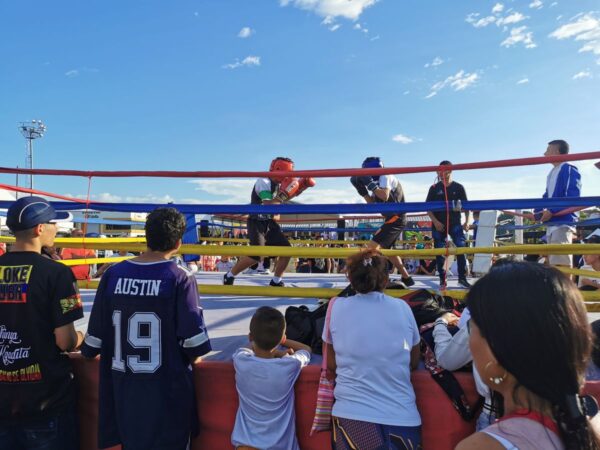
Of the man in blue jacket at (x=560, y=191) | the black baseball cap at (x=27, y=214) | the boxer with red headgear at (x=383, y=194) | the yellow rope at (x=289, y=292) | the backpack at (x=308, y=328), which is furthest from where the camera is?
the boxer with red headgear at (x=383, y=194)

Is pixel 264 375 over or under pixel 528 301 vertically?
under

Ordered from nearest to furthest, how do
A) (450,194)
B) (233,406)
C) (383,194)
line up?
Result: (233,406) → (383,194) → (450,194)

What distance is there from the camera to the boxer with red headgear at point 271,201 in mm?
4133

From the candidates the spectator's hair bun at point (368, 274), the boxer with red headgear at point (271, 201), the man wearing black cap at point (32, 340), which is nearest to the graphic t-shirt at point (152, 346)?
the man wearing black cap at point (32, 340)

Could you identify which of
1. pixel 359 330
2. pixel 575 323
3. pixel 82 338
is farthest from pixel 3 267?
pixel 575 323

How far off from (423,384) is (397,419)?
262 mm

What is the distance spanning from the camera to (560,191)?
11.8ft

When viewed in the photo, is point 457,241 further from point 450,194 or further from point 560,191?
point 560,191

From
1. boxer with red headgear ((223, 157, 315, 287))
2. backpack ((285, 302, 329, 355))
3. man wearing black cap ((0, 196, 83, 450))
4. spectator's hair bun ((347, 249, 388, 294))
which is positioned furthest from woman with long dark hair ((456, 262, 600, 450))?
boxer with red headgear ((223, 157, 315, 287))

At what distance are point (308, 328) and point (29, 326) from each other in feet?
4.52

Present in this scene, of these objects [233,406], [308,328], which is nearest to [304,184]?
[308,328]

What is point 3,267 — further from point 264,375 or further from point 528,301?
point 528,301

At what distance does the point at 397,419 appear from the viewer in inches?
63.3

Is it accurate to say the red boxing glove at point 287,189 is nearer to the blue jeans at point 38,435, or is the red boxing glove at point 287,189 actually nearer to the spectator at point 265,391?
the spectator at point 265,391
